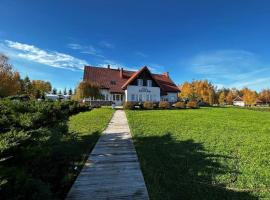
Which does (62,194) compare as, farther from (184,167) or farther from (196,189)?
(184,167)

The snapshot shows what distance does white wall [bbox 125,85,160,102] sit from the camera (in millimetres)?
38000

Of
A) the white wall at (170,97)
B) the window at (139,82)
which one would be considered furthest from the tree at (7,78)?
the white wall at (170,97)

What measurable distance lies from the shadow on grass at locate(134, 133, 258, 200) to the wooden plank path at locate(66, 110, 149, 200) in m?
0.26

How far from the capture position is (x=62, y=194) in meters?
4.33

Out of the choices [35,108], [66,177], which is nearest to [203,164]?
[66,177]

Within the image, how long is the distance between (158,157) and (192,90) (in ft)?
206

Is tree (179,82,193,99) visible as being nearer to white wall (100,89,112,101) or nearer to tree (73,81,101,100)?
white wall (100,89,112,101)

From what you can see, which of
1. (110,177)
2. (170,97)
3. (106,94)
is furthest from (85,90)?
(110,177)

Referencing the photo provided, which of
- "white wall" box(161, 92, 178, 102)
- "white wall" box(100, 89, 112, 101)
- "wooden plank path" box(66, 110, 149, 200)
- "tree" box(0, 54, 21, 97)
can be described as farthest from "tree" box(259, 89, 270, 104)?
"wooden plank path" box(66, 110, 149, 200)

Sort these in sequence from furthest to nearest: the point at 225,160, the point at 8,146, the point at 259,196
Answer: the point at 225,160
the point at 259,196
the point at 8,146

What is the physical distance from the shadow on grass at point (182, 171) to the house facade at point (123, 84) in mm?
30146

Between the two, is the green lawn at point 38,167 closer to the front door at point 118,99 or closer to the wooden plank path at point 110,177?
the wooden plank path at point 110,177

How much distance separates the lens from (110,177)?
498 cm

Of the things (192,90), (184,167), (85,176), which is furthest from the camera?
(192,90)
